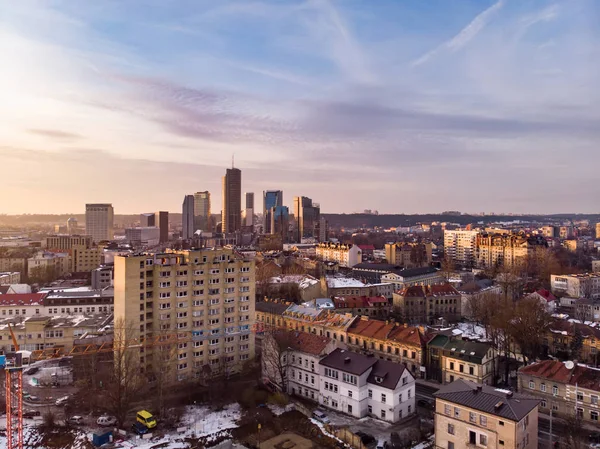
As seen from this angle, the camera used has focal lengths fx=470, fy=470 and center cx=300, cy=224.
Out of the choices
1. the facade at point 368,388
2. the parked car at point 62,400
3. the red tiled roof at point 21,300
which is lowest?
the parked car at point 62,400

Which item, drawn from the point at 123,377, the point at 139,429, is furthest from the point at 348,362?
the point at 123,377

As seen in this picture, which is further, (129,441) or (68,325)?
(68,325)

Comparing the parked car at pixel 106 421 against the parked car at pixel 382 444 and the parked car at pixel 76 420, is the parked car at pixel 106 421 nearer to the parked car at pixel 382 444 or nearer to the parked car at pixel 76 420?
the parked car at pixel 76 420

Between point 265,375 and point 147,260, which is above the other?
point 147,260

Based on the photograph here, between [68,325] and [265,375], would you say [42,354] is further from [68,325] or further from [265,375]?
[265,375]

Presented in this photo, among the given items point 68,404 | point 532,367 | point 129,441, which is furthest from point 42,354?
point 532,367

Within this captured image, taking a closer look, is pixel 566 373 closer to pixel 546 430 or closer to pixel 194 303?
pixel 546 430

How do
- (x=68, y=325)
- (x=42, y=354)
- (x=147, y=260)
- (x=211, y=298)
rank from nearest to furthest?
(x=147, y=260) < (x=211, y=298) < (x=42, y=354) < (x=68, y=325)

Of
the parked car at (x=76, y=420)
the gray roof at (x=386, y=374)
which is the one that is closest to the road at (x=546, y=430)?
the gray roof at (x=386, y=374)
